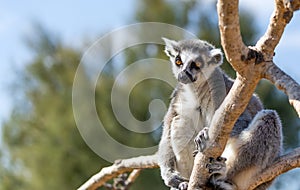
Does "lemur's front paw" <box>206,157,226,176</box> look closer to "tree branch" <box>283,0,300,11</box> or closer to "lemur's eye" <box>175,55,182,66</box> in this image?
"lemur's eye" <box>175,55,182,66</box>

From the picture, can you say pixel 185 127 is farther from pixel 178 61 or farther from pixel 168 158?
pixel 178 61

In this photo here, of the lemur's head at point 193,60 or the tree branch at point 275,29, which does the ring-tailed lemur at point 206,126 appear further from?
the tree branch at point 275,29

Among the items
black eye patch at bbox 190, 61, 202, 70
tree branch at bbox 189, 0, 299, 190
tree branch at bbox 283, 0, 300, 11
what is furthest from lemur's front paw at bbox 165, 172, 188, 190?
tree branch at bbox 283, 0, 300, 11

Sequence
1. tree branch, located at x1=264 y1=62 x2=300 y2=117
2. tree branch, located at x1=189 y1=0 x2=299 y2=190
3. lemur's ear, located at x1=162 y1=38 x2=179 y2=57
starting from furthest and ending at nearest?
lemur's ear, located at x1=162 y1=38 x2=179 y2=57 → tree branch, located at x1=264 y1=62 x2=300 y2=117 → tree branch, located at x1=189 y1=0 x2=299 y2=190

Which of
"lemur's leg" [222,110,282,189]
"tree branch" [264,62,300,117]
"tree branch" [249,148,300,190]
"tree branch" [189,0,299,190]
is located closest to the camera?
"tree branch" [189,0,299,190]

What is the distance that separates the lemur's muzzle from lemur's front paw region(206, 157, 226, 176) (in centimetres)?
52

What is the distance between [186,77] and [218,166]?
57cm

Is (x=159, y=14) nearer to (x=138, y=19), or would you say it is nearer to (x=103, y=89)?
(x=138, y=19)

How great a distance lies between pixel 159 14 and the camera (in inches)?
526

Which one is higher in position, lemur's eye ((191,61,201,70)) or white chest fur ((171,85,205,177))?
lemur's eye ((191,61,201,70))

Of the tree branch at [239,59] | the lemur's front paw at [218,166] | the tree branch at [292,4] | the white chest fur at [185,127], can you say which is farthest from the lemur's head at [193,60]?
the tree branch at [292,4]

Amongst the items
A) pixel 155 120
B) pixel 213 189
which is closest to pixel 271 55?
pixel 213 189

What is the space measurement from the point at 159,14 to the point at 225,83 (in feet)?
33.0

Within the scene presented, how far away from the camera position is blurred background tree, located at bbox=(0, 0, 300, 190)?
11.5 metres
